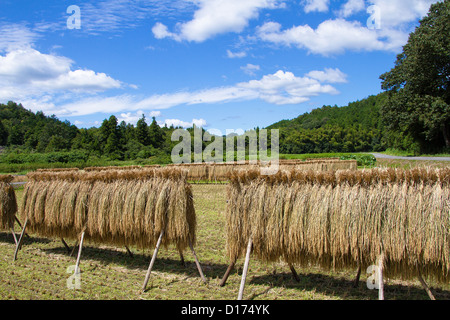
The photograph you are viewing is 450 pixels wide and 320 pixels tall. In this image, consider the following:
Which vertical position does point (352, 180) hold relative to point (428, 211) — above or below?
above

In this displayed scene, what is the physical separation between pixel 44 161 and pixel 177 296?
1995 inches

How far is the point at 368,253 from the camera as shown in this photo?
4.64 meters

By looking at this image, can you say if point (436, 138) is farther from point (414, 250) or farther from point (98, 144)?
point (98, 144)

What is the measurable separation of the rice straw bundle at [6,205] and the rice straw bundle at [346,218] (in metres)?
7.71

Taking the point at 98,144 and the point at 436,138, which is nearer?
the point at 436,138

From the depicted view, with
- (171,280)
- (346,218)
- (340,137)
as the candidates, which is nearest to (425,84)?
(346,218)

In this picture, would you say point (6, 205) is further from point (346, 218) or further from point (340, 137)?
point (340, 137)

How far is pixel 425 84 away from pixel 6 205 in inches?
Result: 1809

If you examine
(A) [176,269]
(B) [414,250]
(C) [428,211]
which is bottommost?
(A) [176,269]

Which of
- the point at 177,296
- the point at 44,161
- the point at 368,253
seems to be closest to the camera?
the point at 368,253

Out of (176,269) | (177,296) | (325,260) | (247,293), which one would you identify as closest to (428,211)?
(325,260)

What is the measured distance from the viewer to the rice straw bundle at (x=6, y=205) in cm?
934

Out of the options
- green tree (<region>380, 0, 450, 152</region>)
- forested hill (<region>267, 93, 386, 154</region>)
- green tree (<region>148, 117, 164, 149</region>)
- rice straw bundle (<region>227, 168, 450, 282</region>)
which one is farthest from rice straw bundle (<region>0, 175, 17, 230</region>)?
forested hill (<region>267, 93, 386, 154</region>)

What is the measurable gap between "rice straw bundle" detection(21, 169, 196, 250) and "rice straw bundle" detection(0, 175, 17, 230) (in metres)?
1.28
